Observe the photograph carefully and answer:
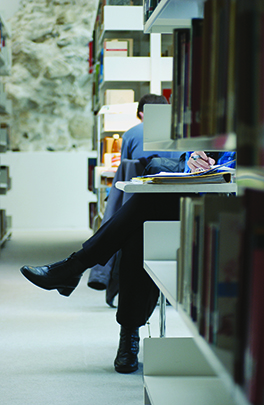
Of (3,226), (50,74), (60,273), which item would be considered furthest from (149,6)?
(50,74)

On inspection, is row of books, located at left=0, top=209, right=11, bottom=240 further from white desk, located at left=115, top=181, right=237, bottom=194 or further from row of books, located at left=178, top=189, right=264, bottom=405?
row of books, located at left=178, top=189, right=264, bottom=405

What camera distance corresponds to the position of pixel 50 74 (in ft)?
22.3

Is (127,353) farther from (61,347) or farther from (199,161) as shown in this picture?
(199,161)

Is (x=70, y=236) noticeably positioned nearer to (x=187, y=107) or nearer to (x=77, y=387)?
(x=77, y=387)

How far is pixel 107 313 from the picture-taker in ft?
9.21

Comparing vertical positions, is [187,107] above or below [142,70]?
below

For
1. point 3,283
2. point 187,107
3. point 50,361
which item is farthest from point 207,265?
point 3,283

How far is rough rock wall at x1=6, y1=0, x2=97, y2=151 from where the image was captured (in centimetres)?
680

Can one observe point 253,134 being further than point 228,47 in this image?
No

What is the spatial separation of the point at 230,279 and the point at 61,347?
5.72 ft

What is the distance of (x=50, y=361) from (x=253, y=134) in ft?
5.73

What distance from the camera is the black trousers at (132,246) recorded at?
6.35ft

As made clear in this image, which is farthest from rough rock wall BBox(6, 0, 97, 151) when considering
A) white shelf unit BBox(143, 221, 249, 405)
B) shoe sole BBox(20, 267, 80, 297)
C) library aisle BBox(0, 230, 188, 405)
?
white shelf unit BBox(143, 221, 249, 405)

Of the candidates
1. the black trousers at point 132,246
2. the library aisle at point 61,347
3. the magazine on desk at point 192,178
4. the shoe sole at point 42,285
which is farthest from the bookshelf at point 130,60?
the magazine on desk at point 192,178
